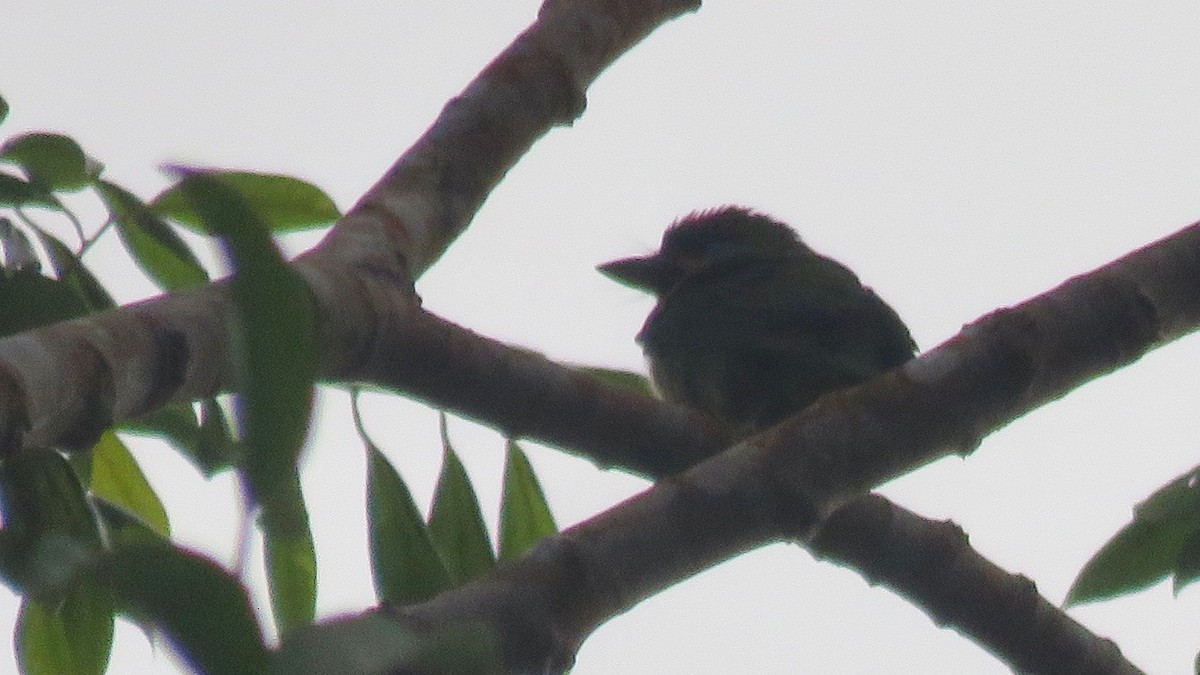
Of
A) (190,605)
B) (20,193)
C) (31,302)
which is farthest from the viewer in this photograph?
(20,193)

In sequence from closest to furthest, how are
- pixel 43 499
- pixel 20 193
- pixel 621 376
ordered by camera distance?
pixel 43 499, pixel 20 193, pixel 621 376

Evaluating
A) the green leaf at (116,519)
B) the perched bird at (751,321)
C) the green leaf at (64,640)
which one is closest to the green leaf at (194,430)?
the green leaf at (116,519)

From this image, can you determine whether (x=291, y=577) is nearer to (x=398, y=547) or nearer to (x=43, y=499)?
(x=398, y=547)

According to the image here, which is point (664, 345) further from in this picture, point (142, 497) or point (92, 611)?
point (92, 611)

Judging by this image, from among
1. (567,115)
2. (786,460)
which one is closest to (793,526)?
(786,460)

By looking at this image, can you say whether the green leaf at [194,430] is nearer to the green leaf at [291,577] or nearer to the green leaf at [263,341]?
the green leaf at [291,577]

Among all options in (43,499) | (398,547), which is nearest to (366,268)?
(398,547)

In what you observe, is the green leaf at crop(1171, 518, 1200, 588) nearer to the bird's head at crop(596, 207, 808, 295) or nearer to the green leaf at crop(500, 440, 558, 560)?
the green leaf at crop(500, 440, 558, 560)
